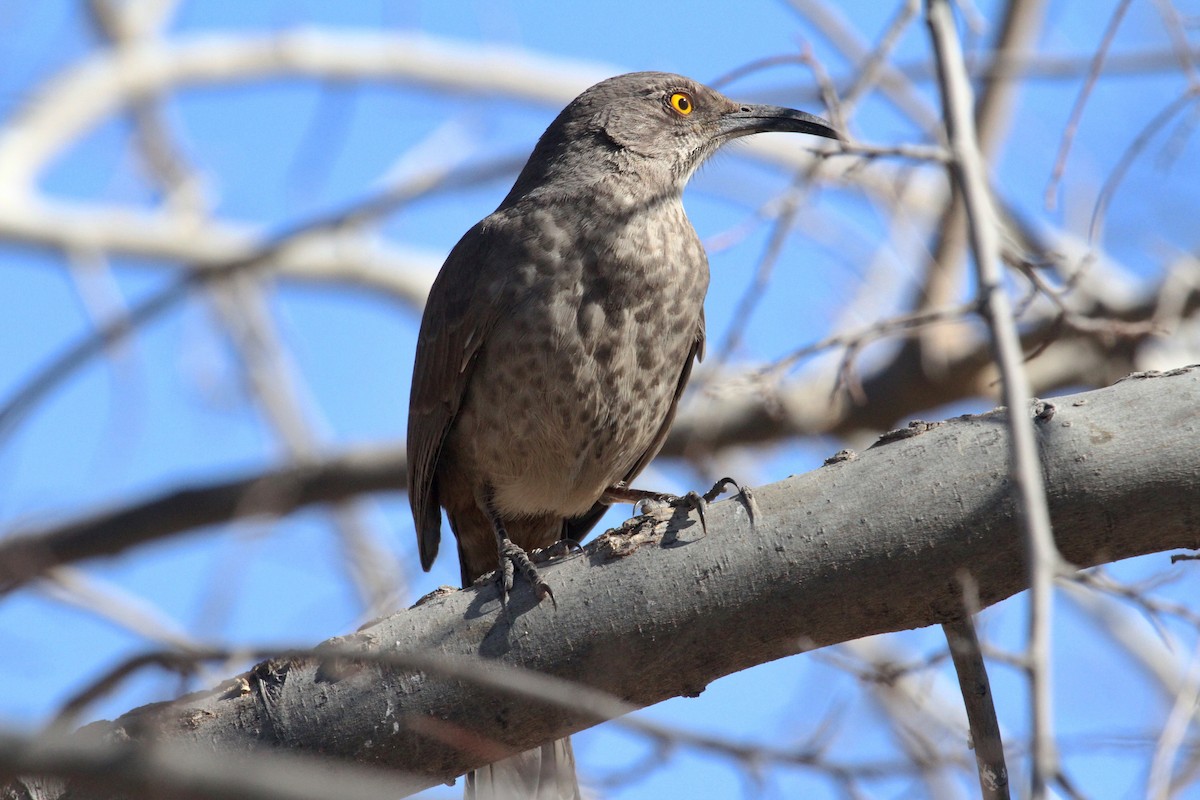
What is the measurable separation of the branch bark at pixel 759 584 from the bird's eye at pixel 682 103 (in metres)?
2.61

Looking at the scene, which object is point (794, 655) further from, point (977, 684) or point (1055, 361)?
point (1055, 361)

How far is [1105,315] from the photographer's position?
5699 mm

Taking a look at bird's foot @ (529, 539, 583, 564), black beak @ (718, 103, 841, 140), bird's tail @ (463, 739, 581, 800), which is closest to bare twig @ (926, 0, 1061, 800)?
bird's foot @ (529, 539, 583, 564)

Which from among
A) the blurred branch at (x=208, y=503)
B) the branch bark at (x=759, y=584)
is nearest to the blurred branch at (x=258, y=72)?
the blurred branch at (x=208, y=503)

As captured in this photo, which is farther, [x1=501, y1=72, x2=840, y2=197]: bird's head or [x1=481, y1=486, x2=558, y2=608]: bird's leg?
[x1=501, y1=72, x2=840, y2=197]: bird's head

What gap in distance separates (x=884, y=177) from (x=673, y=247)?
3170mm

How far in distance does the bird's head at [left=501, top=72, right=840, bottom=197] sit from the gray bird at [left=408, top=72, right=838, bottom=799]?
1 centimetres

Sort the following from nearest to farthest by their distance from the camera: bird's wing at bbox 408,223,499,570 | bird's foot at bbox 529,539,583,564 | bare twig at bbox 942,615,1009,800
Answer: bare twig at bbox 942,615,1009,800 → bird's foot at bbox 529,539,583,564 → bird's wing at bbox 408,223,499,570

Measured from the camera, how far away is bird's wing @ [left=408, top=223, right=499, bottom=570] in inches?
176

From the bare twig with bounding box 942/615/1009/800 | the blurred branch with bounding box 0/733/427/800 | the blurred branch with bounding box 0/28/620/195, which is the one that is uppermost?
the blurred branch with bounding box 0/28/620/195

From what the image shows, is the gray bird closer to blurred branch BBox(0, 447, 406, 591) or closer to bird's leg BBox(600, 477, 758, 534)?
bird's leg BBox(600, 477, 758, 534)

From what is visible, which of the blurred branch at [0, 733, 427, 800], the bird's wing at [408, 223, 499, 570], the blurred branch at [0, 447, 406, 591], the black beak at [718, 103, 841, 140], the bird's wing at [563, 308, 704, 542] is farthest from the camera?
the blurred branch at [0, 447, 406, 591]

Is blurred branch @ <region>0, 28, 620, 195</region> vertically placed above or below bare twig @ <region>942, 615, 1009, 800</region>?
above

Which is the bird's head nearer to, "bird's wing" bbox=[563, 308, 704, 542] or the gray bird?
the gray bird
